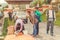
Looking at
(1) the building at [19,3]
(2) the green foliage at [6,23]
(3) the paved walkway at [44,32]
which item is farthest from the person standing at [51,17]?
(2) the green foliage at [6,23]

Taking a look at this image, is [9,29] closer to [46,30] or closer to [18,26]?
[18,26]

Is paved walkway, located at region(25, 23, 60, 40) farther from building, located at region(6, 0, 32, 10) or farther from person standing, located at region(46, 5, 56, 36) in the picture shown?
building, located at region(6, 0, 32, 10)

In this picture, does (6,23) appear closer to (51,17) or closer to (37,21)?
(37,21)

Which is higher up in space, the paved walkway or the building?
the building

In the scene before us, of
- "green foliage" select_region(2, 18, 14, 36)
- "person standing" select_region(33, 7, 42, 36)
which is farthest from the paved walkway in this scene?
"green foliage" select_region(2, 18, 14, 36)

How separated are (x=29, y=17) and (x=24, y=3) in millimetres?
173

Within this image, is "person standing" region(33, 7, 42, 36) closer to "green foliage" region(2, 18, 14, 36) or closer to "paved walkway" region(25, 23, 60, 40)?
"paved walkway" region(25, 23, 60, 40)

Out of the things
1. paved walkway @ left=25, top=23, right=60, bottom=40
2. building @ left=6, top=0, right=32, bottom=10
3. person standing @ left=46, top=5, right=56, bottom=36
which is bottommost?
paved walkway @ left=25, top=23, right=60, bottom=40

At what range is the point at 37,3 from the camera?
3344 millimetres

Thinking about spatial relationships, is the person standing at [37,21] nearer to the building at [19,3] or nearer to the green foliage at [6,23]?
the building at [19,3]

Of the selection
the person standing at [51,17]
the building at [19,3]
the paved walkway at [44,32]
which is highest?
the building at [19,3]

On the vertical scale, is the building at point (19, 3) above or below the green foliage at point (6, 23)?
above

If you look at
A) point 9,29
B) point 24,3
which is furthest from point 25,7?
point 9,29

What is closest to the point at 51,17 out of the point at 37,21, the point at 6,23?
the point at 37,21
